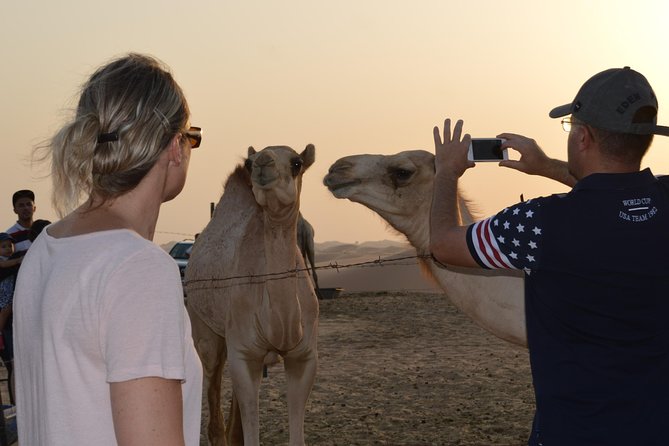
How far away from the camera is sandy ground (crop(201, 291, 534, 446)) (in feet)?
25.6

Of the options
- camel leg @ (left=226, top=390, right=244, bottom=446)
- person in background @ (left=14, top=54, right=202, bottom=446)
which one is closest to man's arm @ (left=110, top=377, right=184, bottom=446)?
person in background @ (left=14, top=54, right=202, bottom=446)

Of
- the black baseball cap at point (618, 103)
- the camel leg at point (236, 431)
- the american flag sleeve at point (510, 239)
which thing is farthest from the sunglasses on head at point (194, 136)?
the camel leg at point (236, 431)

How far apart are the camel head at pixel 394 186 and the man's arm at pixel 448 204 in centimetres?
165

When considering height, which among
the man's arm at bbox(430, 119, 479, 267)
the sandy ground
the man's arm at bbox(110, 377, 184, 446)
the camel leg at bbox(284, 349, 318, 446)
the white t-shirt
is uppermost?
the man's arm at bbox(430, 119, 479, 267)

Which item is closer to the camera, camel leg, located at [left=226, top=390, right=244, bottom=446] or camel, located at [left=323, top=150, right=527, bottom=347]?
camel, located at [left=323, top=150, right=527, bottom=347]

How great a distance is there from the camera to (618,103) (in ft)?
7.80

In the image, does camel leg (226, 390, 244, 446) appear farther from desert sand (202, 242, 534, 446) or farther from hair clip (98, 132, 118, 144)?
hair clip (98, 132, 118, 144)

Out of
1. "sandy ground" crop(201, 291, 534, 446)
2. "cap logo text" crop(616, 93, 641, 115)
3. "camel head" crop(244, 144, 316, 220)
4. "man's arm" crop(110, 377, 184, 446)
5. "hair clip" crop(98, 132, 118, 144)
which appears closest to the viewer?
"man's arm" crop(110, 377, 184, 446)

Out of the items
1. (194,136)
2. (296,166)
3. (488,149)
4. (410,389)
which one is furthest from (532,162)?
(410,389)

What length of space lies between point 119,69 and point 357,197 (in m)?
2.92

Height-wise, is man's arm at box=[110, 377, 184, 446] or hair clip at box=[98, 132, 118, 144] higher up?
hair clip at box=[98, 132, 118, 144]

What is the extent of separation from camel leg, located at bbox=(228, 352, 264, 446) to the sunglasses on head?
4.34 m

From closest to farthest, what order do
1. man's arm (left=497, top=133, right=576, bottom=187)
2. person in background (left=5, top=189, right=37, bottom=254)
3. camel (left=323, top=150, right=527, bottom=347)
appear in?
man's arm (left=497, top=133, right=576, bottom=187)
camel (left=323, top=150, right=527, bottom=347)
person in background (left=5, top=189, right=37, bottom=254)

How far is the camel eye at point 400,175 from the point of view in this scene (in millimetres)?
4574
